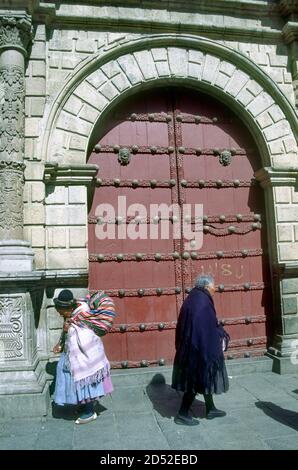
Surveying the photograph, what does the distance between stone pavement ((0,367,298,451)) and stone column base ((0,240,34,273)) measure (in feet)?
4.70

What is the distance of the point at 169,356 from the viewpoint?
534 cm

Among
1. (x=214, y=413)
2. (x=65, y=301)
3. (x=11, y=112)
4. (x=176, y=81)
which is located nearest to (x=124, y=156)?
(x=176, y=81)

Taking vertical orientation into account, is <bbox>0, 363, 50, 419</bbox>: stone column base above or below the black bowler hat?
below

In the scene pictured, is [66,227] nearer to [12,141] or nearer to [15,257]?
[15,257]

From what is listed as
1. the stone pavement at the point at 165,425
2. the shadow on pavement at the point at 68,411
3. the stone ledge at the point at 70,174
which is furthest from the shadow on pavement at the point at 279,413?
the stone ledge at the point at 70,174

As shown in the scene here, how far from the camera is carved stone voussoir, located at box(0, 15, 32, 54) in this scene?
468cm

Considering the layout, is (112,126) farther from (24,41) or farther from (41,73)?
(24,41)

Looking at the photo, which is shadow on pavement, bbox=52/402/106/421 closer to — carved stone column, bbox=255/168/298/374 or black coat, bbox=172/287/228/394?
black coat, bbox=172/287/228/394

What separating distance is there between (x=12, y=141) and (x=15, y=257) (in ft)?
4.21

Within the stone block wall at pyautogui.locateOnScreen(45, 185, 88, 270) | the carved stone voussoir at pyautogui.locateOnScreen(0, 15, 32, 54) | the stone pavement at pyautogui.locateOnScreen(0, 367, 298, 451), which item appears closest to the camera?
the stone pavement at pyautogui.locateOnScreen(0, 367, 298, 451)

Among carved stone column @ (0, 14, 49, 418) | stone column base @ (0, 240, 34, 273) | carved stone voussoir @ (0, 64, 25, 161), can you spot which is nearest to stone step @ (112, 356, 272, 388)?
carved stone column @ (0, 14, 49, 418)

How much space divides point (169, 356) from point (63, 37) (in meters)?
4.31

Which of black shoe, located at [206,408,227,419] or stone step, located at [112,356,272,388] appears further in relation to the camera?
stone step, located at [112,356,272,388]

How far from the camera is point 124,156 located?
543 centimetres
